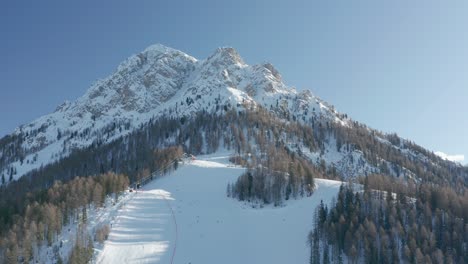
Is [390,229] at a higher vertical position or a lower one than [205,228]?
higher

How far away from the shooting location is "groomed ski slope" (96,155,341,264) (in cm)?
8200

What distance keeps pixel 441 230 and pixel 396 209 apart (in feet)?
36.5

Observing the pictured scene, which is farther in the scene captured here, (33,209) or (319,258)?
(33,209)

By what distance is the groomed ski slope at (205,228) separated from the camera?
269ft

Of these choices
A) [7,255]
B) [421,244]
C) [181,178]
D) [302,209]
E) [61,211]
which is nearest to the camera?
[7,255]

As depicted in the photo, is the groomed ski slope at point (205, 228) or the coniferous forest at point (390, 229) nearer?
the groomed ski slope at point (205, 228)

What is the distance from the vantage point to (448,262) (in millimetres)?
81188

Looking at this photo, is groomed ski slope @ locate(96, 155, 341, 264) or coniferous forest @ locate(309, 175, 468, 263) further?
coniferous forest @ locate(309, 175, 468, 263)

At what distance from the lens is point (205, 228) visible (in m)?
95.8

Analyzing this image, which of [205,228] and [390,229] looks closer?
[390,229]

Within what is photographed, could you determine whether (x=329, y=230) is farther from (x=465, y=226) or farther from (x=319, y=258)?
(x=465, y=226)

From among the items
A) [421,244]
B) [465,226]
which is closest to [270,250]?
[421,244]

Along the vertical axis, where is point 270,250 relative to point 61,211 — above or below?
below

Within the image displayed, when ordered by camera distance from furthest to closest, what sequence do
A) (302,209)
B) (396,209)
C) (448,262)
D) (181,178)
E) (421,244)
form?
(181,178)
(302,209)
(396,209)
(421,244)
(448,262)
